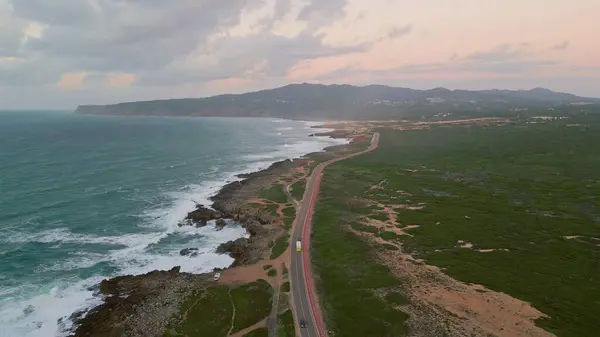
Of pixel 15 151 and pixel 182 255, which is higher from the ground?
pixel 15 151

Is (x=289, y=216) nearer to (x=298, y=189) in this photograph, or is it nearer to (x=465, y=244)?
(x=298, y=189)

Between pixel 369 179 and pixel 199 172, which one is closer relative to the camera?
pixel 369 179

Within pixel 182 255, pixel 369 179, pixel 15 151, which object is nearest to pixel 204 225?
pixel 182 255

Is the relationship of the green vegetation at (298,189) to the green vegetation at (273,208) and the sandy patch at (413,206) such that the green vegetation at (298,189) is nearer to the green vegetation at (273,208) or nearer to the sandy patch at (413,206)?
the green vegetation at (273,208)

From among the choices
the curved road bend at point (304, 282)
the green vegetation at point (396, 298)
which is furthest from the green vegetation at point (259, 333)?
the green vegetation at point (396, 298)

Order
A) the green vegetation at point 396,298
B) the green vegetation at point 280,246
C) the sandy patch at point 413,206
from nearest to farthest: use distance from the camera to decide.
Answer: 1. the green vegetation at point 396,298
2. the green vegetation at point 280,246
3. the sandy patch at point 413,206

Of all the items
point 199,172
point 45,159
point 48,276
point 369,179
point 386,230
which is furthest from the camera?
point 45,159

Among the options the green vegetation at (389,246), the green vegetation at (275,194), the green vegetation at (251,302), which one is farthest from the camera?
the green vegetation at (275,194)

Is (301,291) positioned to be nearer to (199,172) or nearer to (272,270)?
(272,270)

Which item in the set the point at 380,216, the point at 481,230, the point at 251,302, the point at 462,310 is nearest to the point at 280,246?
the point at 251,302
